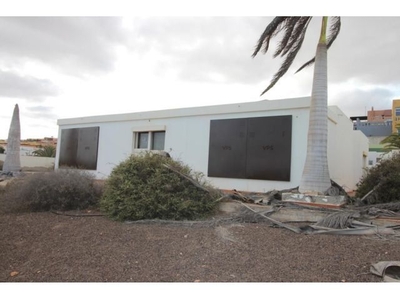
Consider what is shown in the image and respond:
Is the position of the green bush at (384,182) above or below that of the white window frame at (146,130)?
below

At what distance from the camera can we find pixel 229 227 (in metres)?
5.09

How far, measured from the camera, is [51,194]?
6824mm

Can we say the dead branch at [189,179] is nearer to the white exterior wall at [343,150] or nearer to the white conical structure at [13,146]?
the white exterior wall at [343,150]

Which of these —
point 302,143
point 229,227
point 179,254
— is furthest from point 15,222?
point 302,143

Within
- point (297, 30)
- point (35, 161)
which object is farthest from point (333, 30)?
point (35, 161)

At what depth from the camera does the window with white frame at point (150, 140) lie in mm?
12719

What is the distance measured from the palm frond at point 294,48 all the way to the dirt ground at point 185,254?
4.59 meters

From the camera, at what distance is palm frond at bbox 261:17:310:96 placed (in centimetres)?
729

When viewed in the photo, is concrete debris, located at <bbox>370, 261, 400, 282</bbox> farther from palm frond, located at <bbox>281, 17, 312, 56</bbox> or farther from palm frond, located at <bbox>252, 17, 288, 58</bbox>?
palm frond, located at <bbox>281, 17, 312, 56</bbox>

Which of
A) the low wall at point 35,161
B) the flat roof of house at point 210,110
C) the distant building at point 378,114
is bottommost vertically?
the low wall at point 35,161

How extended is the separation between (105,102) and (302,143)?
1112 centimetres

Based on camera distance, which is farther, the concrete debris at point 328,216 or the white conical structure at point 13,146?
the white conical structure at point 13,146

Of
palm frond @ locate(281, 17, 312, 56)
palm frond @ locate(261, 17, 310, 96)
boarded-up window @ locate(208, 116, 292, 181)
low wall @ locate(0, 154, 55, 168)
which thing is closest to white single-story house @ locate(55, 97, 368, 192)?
boarded-up window @ locate(208, 116, 292, 181)

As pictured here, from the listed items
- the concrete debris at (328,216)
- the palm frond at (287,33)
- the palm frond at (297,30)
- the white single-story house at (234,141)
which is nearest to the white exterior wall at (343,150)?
the white single-story house at (234,141)
